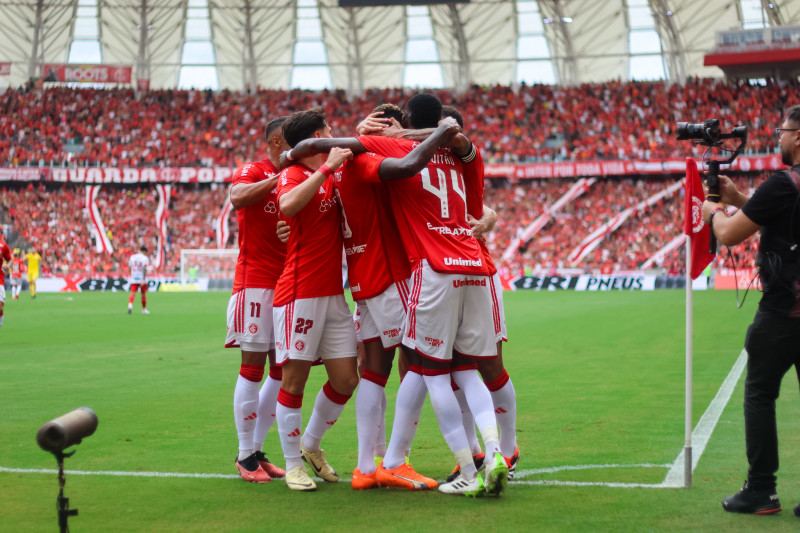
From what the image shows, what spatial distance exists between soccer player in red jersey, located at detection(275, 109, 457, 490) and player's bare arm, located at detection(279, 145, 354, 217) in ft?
0.51

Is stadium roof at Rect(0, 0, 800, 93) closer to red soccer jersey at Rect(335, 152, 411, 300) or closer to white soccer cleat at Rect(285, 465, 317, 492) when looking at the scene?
red soccer jersey at Rect(335, 152, 411, 300)

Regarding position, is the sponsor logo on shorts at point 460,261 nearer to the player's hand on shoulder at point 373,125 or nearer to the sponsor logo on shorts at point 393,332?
the sponsor logo on shorts at point 393,332

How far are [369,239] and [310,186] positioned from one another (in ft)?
1.92

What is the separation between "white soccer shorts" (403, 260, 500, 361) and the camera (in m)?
5.39

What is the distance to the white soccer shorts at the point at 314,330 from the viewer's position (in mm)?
5738

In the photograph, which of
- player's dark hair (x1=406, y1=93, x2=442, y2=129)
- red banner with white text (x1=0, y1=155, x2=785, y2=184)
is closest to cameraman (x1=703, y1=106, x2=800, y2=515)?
player's dark hair (x1=406, y1=93, x2=442, y2=129)

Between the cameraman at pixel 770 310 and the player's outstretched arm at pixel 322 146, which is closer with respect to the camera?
the cameraman at pixel 770 310

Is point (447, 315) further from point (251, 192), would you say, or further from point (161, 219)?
point (161, 219)

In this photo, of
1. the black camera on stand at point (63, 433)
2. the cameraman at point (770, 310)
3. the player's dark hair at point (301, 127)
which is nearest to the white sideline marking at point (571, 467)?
the cameraman at point (770, 310)

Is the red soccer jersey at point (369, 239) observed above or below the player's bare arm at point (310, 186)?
below

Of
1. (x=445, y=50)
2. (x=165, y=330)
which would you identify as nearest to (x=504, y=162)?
(x=445, y=50)

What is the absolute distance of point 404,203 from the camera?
5609mm

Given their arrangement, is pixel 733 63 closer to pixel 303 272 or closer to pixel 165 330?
pixel 165 330

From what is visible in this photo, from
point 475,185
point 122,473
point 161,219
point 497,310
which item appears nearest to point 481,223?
point 475,185
